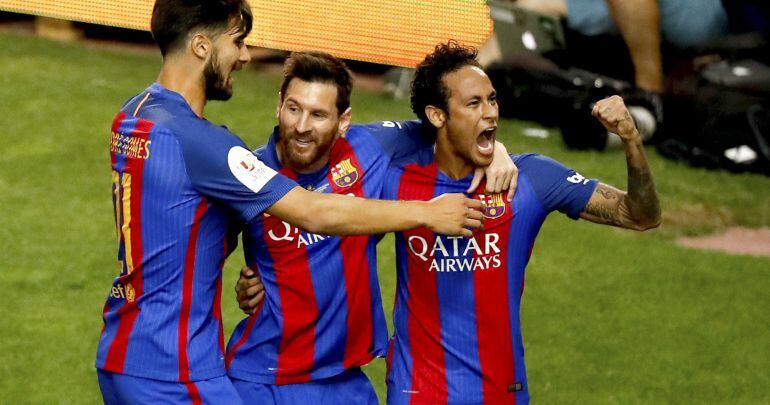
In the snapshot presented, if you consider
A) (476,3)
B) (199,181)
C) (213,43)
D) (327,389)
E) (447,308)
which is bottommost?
(327,389)

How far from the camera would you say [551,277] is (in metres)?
9.23

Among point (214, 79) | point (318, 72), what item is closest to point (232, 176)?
point (214, 79)

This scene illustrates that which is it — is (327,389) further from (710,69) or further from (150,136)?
(710,69)

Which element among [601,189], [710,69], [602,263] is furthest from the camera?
[710,69]

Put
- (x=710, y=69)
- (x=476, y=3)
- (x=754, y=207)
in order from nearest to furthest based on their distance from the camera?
(x=754, y=207)
(x=710, y=69)
(x=476, y=3)

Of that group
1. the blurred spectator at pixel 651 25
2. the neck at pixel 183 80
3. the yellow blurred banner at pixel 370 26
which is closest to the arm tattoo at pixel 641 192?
the neck at pixel 183 80

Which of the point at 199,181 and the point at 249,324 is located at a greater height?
the point at 199,181

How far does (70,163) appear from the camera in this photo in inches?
443

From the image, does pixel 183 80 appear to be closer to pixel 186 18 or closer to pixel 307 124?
pixel 186 18

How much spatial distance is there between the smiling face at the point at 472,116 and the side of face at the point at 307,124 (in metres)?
0.43

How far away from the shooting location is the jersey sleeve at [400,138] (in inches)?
205

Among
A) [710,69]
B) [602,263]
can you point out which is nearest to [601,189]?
[602,263]

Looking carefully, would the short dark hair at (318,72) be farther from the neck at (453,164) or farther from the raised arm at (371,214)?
the raised arm at (371,214)

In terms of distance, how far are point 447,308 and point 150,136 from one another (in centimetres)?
129
